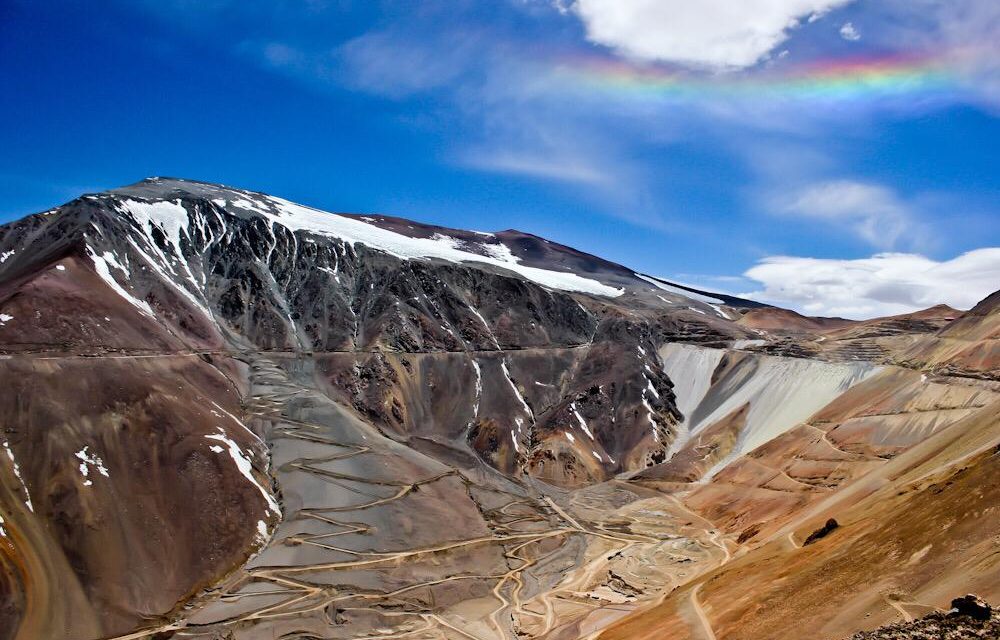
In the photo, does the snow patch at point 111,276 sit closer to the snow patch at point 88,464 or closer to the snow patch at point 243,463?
the snow patch at point 243,463

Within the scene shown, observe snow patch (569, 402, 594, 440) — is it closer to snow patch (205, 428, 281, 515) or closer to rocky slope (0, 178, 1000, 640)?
rocky slope (0, 178, 1000, 640)

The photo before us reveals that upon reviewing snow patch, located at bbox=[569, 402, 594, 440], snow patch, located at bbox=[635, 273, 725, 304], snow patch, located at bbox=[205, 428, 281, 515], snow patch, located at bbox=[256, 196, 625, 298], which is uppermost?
snow patch, located at bbox=[256, 196, 625, 298]

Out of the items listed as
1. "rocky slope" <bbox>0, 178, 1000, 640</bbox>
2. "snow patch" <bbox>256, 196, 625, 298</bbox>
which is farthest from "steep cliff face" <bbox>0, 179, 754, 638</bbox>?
"snow patch" <bbox>256, 196, 625, 298</bbox>

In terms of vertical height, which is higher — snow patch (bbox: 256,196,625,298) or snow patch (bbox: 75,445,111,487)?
snow patch (bbox: 256,196,625,298)

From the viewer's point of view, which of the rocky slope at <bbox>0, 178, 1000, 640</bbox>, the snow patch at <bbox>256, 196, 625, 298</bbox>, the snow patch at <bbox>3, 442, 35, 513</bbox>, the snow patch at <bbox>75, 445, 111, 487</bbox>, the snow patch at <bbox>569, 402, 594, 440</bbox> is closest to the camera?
the rocky slope at <bbox>0, 178, 1000, 640</bbox>

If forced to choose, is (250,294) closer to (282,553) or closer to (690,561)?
(282,553)

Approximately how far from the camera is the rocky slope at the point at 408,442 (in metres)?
36.6

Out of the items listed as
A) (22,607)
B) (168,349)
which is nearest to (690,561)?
(22,607)

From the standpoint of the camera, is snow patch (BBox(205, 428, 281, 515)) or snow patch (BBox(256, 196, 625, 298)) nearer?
snow patch (BBox(205, 428, 281, 515))

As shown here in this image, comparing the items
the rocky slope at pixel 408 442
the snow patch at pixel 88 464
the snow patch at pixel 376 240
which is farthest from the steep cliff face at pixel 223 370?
the snow patch at pixel 376 240

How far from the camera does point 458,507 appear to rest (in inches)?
2226

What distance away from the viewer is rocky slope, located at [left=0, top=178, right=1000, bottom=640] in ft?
120

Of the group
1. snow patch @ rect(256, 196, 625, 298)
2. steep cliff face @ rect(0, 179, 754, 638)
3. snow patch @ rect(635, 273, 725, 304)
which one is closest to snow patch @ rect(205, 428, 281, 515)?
steep cliff face @ rect(0, 179, 754, 638)

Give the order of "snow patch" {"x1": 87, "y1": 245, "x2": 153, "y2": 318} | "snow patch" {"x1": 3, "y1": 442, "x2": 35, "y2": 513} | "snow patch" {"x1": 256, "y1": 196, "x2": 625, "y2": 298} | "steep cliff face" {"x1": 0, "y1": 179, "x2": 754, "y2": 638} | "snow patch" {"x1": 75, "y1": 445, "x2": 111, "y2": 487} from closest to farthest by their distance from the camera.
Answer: "snow patch" {"x1": 3, "y1": 442, "x2": 35, "y2": 513} → "steep cliff face" {"x1": 0, "y1": 179, "x2": 754, "y2": 638} → "snow patch" {"x1": 75, "y1": 445, "x2": 111, "y2": 487} → "snow patch" {"x1": 87, "y1": 245, "x2": 153, "y2": 318} → "snow patch" {"x1": 256, "y1": 196, "x2": 625, "y2": 298}
